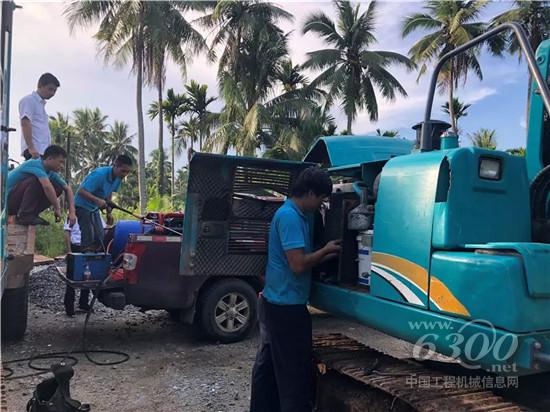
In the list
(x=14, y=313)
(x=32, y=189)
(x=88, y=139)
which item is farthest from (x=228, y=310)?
(x=88, y=139)

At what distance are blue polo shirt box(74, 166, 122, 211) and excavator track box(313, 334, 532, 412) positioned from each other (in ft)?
14.1

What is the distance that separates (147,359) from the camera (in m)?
5.49

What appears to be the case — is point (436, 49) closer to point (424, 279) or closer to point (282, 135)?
point (282, 135)

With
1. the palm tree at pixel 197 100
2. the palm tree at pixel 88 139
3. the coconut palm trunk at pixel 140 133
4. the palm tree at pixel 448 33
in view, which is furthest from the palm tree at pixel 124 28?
the palm tree at pixel 88 139

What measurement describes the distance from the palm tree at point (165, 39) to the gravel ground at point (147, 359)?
18700mm

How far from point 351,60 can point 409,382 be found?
29565 mm

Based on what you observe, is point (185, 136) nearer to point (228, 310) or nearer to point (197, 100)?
point (197, 100)

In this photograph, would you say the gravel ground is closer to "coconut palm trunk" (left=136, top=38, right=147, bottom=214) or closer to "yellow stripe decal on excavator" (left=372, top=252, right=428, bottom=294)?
"yellow stripe decal on excavator" (left=372, top=252, right=428, bottom=294)

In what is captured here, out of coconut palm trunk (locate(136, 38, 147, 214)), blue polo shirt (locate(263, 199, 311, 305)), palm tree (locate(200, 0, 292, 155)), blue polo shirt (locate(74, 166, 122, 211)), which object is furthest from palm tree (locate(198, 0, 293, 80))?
blue polo shirt (locate(263, 199, 311, 305))

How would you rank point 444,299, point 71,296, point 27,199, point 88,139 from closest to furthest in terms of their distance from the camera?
point 444,299 < point 27,199 < point 71,296 < point 88,139

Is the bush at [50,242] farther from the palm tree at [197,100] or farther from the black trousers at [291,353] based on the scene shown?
the palm tree at [197,100]

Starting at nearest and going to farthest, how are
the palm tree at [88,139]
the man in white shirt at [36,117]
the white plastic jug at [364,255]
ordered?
the white plastic jug at [364,255], the man in white shirt at [36,117], the palm tree at [88,139]

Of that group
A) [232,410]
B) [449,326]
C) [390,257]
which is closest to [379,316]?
[390,257]

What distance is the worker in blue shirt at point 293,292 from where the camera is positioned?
3.21 meters
